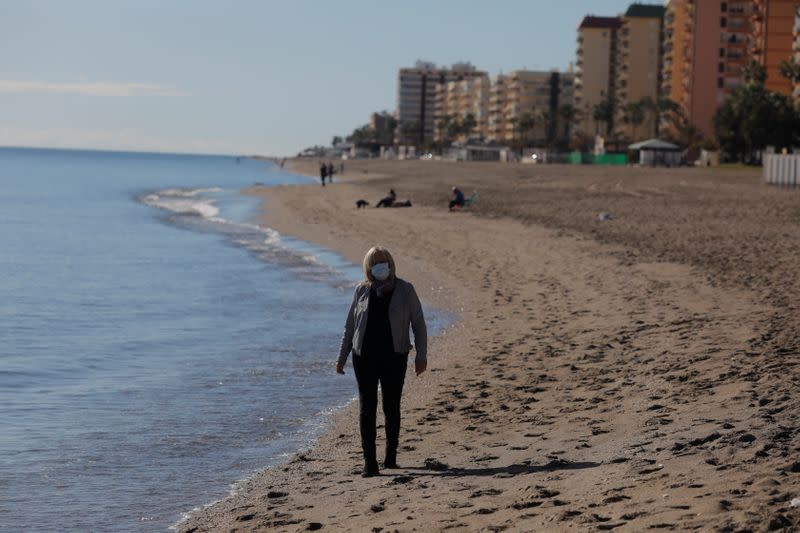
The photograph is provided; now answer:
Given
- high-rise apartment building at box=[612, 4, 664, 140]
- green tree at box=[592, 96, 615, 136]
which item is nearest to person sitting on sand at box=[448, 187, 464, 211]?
green tree at box=[592, 96, 615, 136]

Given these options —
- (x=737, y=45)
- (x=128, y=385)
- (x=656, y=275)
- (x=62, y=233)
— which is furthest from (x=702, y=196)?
(x=737, y=45)

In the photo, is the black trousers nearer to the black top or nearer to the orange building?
the black top

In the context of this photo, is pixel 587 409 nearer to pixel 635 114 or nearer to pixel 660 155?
pixel 660 155

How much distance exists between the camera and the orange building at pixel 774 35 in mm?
116644

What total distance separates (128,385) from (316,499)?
241 inches

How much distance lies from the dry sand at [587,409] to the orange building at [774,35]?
314 ft

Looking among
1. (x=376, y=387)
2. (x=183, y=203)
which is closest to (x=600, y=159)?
(x=183, y=203)

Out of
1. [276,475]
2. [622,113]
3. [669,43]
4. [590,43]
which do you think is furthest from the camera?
[590,43]

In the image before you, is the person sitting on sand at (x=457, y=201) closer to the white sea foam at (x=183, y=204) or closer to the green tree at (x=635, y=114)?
the white sea foam at (x=183, y=204)

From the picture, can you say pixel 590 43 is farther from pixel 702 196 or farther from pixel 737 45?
pixel 702 196

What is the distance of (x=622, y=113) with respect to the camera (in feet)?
589

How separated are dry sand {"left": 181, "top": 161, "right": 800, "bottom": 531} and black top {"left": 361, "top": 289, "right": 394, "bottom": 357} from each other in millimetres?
944

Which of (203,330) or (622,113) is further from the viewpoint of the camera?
(622,113)

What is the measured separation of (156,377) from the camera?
1441cm
